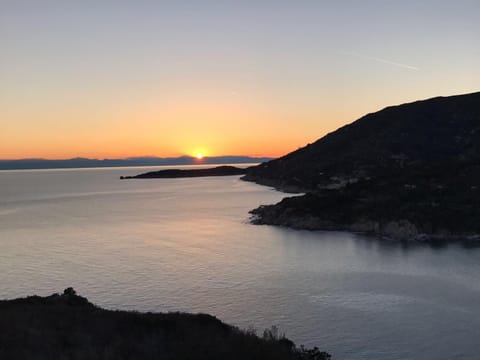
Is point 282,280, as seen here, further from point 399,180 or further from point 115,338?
point 399,180

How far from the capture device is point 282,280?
4788cm

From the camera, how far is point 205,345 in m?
18.2

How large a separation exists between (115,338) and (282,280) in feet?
100

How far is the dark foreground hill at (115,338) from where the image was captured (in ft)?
53.0

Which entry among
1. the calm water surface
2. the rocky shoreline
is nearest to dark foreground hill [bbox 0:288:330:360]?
the calm water surface

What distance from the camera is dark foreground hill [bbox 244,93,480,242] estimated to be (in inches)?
3000

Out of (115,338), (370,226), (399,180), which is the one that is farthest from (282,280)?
(399,180)

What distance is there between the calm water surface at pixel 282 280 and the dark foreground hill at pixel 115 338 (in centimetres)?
1136

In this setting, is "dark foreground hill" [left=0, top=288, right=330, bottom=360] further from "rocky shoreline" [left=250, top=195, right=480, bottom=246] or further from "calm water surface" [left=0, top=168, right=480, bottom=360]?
"rocky shoreline" [left=250, top=195, right=480, bottom=246]

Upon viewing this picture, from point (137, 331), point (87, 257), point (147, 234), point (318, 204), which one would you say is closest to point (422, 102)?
point (318, 204)

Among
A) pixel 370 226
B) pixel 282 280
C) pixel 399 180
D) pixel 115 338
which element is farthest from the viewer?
pixel 399 180

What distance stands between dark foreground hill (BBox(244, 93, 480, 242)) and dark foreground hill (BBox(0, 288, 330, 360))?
190 ft

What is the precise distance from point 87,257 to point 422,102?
16631 centimetres

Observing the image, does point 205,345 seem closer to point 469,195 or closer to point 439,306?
point 439,306
